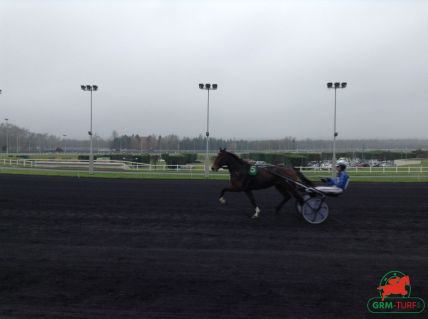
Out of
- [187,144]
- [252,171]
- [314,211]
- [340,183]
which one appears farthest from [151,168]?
[340,183]

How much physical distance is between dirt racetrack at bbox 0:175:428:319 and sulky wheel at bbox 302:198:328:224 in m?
0.21

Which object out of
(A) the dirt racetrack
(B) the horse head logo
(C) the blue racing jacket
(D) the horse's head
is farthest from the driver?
Result: (B) the horse head logo

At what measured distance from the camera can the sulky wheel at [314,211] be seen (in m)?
8.23

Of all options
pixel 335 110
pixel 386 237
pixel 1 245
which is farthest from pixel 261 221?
pixel 335 110

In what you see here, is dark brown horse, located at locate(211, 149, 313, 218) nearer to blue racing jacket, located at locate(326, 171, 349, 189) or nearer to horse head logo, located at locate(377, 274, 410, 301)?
blue racing jacket, located at locate(326, 171, 349, 189)

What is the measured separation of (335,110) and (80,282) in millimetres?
21958

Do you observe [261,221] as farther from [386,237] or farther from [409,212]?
[409,212]

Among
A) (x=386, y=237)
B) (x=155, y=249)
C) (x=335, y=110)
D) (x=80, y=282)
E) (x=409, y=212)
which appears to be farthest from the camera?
(x=335, y=110)

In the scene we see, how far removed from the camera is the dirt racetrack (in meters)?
3.97

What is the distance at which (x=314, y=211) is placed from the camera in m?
8.23

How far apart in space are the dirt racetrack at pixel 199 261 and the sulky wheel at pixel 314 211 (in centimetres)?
21

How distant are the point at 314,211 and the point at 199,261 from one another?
373 centimetres

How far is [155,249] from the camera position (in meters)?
6.10

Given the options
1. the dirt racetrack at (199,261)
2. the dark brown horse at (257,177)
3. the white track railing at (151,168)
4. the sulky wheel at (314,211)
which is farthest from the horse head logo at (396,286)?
the white track railing at (151,168)
